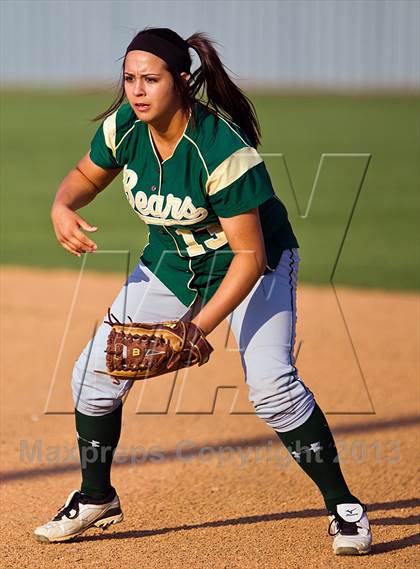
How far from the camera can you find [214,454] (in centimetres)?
480

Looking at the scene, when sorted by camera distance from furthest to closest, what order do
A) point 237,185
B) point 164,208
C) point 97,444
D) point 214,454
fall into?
point 214,454, point 97,444, point 164,208, point 237,185

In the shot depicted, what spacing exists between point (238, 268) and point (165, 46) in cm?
78

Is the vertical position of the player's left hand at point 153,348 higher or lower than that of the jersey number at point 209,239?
lower

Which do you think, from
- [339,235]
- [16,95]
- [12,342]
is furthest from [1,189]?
[16,95]

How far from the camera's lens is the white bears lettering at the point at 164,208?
3.39m

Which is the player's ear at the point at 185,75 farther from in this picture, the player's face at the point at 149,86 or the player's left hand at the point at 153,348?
the player's left hand at the point at 153,348

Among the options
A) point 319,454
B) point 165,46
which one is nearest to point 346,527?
point 319,454

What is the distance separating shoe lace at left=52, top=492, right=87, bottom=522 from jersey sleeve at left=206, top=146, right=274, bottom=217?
1.22 metres

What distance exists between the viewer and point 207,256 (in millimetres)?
3561

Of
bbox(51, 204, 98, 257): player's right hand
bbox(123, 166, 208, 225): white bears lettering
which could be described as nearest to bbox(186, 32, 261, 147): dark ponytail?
bbox(123, 166, 208, 225): white bears lettering

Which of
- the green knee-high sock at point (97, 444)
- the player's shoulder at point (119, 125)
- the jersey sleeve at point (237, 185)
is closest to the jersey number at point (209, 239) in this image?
the jersey sleeve at point (237, 185)

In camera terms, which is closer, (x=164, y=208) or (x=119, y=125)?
(x=164, y=208)

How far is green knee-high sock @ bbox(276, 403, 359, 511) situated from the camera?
3.49 m

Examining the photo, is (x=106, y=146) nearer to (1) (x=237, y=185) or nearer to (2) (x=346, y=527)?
(1) (x=237, y=185)
